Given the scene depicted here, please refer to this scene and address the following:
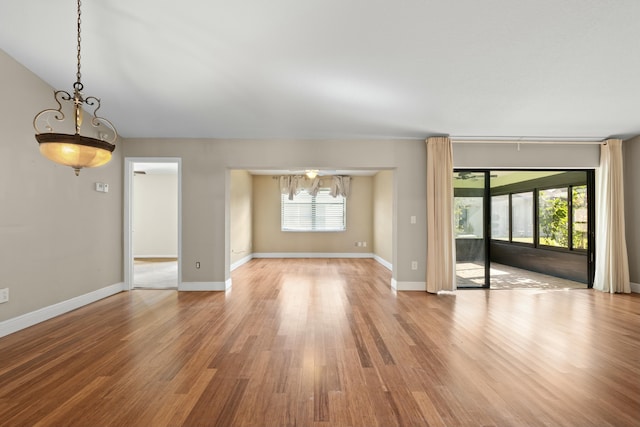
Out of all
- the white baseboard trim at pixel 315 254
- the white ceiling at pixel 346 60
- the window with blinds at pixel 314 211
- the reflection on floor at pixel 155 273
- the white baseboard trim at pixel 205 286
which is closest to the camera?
the white ceiling at pixel 346 60

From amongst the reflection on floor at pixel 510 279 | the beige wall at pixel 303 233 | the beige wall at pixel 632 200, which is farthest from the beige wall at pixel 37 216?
the beige wall at pixel 632 200

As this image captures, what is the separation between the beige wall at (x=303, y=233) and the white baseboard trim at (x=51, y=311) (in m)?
4.40

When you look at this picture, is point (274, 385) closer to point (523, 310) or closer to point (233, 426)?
point (233, 426)

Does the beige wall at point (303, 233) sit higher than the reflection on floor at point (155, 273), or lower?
higher

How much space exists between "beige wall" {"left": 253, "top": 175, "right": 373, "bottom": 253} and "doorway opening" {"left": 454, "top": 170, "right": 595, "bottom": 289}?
11.1 feet

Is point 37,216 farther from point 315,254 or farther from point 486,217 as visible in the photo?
point 315,254

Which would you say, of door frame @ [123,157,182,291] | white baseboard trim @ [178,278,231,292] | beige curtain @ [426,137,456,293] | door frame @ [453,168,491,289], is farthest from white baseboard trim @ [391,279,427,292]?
door frame @ [123,157,182,291]

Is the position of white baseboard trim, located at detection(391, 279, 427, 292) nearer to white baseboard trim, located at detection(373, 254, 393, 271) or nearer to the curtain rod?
white baseboard trim, located at detection(373, 254, 393, 271)

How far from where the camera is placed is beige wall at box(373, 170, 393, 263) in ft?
23.4

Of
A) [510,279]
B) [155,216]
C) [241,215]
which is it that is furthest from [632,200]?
[155,216]

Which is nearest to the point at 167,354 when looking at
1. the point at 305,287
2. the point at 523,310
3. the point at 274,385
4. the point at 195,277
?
the point at 274,385

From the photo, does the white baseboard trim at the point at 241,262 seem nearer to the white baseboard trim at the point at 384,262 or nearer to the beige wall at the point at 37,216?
the beige wall at the point at 37,216

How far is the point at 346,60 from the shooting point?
303cm

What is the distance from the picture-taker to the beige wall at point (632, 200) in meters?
4.90
